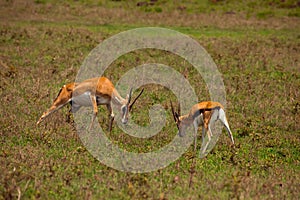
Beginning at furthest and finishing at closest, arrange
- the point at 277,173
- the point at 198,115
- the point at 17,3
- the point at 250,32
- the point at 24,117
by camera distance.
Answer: the point at 17,3, the point at 250,32, the point at 24,117, the point at 198,115, the point at 277,173

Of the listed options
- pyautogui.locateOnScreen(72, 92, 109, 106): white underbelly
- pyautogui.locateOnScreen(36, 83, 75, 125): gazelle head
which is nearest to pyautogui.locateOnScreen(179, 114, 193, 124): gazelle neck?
pyautogui.locateOnScreen(72, 92, 109, 106): white underbelly

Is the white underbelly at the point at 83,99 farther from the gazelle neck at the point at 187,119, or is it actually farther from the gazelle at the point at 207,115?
the gazelle neck at the point at 187,119

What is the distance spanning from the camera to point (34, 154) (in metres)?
9.43

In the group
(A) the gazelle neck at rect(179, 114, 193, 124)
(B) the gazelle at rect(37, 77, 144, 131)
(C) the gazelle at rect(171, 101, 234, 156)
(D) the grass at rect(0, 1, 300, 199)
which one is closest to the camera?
(D) the grass at rect(0, 1, 300, 199)

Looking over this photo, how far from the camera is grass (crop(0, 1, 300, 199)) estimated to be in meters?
8.38

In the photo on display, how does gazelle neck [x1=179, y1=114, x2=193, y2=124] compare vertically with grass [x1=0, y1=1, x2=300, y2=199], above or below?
above

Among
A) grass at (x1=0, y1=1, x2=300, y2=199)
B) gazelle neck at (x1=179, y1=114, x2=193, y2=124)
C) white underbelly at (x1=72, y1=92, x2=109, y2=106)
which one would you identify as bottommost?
grass at (x1=0, y1=1, x2=300, y2=199)

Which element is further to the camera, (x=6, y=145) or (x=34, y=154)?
(x=6, y=145)

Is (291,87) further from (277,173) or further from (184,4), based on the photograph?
(184,4)

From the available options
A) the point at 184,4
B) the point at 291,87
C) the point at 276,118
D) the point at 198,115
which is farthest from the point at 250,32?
the point at 198,115

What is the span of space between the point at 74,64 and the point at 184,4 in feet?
55.1

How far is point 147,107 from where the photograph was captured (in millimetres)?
13508

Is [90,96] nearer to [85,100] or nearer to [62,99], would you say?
[85,100]

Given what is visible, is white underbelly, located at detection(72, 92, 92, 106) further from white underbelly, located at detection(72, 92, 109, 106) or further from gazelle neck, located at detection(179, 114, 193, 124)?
gazelle neck, located at detection(179, 114, 193, 124)
